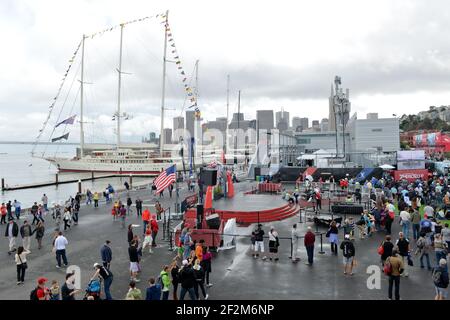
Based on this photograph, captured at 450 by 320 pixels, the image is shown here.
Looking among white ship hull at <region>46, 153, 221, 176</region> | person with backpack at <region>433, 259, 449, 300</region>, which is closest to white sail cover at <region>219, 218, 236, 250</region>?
person with backpack at <region>433, 259, 449, 300</region>

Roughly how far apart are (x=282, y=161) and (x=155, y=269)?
39239 mm

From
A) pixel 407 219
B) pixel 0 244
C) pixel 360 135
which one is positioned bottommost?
pixel 0 244

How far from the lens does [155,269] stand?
12.8m

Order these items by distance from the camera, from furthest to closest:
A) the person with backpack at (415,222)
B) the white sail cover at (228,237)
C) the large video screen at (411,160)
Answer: the large video screen at (411,160)
the white sail cover at (228,237)
the person with backpack at (415,222)

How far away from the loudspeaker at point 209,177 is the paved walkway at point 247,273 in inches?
180

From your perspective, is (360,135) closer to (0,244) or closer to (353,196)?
(353,196)

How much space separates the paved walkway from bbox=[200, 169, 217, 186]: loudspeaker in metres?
4.56

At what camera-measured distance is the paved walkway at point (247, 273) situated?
33.9ft

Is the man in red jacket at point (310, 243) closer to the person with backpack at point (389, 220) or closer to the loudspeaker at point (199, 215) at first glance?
the loudspeaker at point (199, 215)

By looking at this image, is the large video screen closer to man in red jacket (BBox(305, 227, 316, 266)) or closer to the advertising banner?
the advertising banner

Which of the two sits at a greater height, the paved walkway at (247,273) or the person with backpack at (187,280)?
the person with backpack at (187,280)

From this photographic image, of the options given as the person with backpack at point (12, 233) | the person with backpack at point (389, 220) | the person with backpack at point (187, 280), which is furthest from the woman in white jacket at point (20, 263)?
the person with backpack at point (389, 220)

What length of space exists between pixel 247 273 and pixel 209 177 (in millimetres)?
9035
